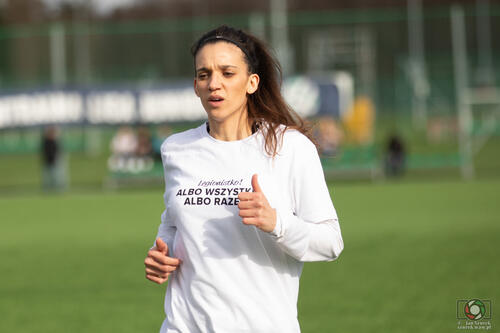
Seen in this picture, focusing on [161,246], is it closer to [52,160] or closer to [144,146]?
[52,160]

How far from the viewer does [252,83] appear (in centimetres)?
333

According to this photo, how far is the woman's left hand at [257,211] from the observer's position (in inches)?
111

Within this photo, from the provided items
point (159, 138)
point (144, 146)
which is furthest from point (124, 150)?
point (144, 146)

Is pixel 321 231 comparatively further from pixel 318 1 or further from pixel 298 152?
pixel 318 1

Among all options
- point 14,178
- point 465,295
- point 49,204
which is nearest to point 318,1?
point 14,178

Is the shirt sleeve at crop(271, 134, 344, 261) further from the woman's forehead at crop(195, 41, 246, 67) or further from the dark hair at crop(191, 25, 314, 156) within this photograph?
the woman's forehead at crop(195, 41, 246, 67)

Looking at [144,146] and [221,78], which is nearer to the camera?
[221,78]

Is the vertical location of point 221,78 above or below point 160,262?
above

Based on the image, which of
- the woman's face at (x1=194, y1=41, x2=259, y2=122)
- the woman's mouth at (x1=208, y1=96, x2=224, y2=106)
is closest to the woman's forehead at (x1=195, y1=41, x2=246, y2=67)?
the woman's face at (x1=194, y1=41, x2=259, y2=122)

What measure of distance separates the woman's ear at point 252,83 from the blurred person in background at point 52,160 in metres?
19.5

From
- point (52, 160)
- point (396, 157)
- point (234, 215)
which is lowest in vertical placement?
point (396, 157)

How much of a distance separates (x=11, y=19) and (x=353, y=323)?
44.3m

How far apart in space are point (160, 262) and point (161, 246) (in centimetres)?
6

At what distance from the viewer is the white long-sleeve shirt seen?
3070mm
